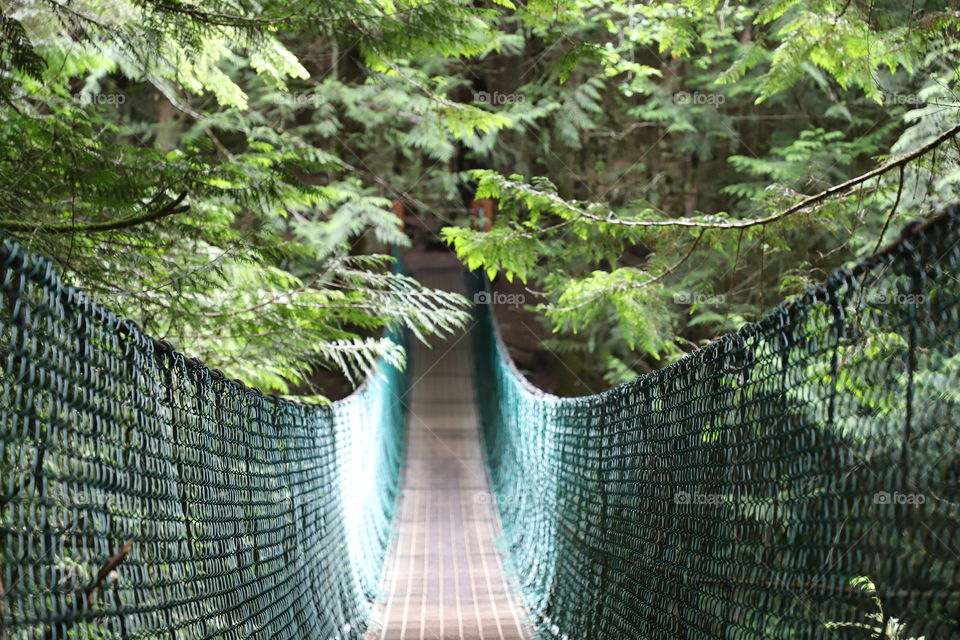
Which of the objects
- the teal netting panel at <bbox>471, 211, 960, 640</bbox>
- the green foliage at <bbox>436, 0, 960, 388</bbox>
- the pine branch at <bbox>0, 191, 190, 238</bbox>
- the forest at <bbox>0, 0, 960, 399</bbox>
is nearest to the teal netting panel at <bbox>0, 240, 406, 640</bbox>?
the forest at <bbox>0, 0, 960, 399</bbox>

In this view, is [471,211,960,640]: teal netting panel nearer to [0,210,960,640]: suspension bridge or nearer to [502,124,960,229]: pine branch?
[0,210,960,640]: suspension bridge

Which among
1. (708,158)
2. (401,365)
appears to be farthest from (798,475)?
(708,158)

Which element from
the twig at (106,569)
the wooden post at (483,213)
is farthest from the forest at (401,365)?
the wooden post at (483,213)

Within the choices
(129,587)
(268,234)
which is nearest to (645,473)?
(129,587)

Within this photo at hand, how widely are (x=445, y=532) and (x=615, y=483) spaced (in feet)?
10.9

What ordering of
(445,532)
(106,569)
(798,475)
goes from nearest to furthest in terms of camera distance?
(106,569), (798,475), (445,532)

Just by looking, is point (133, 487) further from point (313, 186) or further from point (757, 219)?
point (757, 219)

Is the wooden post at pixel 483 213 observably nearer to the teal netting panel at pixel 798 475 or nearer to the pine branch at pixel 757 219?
the pine branch at pixel 757 219

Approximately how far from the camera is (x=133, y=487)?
141 centimetres

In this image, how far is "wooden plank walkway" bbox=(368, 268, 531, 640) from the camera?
3.86m

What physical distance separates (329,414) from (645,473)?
4.68 ft

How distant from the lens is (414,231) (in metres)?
13.9

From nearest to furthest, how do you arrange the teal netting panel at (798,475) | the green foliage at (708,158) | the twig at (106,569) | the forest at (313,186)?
the teal netting panel at (798,475)
the twig at (106,569)
the forest at (313,186)
the green foliage at (708,158)

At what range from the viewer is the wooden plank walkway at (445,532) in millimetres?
3863
